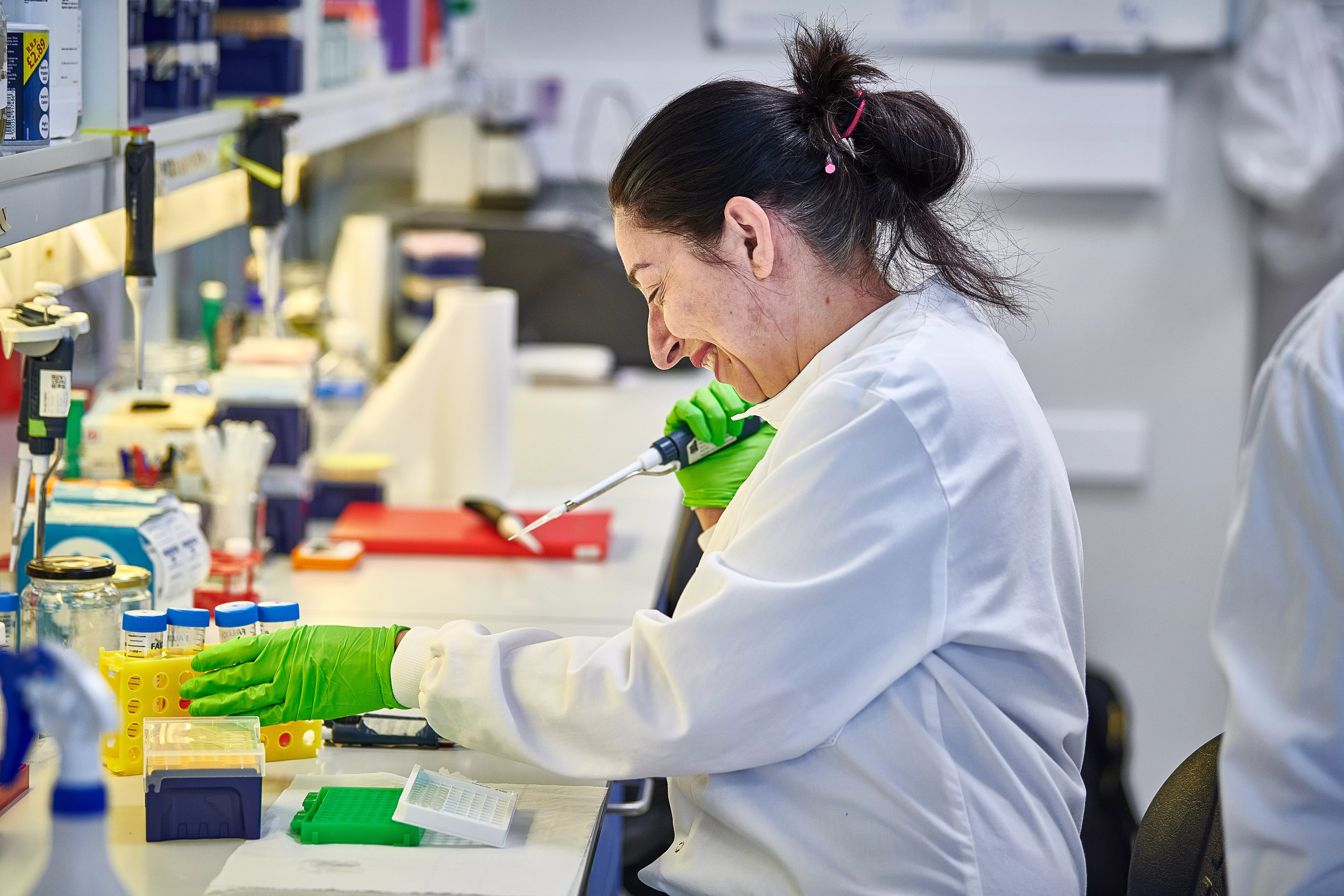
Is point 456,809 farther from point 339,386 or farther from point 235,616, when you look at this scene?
point 339,386

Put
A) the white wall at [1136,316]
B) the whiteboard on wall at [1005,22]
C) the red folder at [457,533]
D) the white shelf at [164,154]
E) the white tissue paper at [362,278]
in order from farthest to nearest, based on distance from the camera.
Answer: the white wall at [1136,316] < the whiteboard on wall at [1005,22] < the white tissue paper at [362,278] < the red folder at [457,533] < the white shelf at [164,154]

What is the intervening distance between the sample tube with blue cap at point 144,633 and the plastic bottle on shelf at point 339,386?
114cm

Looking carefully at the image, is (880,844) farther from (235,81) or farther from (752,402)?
(235,81)

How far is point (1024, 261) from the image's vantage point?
9.62ft

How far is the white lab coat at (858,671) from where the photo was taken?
1.09 metres

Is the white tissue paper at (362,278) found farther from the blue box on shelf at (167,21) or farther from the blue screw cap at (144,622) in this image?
the blue screw cap at (144,622)

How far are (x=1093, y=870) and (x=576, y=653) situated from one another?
1963mm

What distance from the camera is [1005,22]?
3416 mm

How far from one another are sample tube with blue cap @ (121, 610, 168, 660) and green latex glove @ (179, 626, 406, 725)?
0.06 meters

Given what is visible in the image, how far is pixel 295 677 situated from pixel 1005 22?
9.12 ft

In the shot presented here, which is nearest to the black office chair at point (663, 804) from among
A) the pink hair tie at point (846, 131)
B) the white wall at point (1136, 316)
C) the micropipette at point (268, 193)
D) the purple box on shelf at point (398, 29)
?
the pink hair tie at point (846, 131)

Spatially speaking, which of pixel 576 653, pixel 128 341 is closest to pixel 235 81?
pixel 128 341

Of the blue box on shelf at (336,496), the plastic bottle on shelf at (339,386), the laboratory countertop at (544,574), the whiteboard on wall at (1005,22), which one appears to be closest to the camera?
the laboratory countertop at (544,574)

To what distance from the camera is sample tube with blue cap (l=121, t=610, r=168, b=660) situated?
1.27 m
